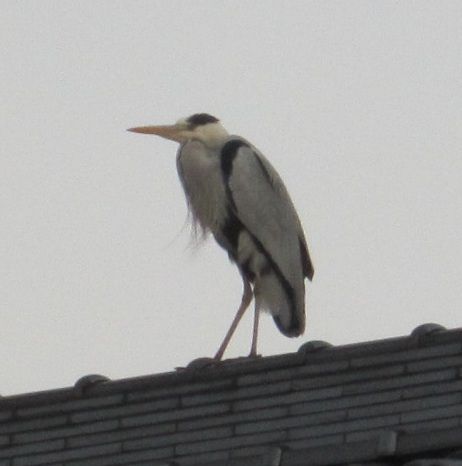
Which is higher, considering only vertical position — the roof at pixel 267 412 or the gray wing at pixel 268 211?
the gray wing at pixel 268 211

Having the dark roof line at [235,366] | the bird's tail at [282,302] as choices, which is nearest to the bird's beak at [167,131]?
the bird's tail at [282,302]

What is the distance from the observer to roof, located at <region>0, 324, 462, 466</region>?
8445mm

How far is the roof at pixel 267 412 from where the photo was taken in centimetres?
845

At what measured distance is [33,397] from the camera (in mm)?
9734

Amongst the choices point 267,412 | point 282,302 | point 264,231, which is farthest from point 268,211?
point 267,412

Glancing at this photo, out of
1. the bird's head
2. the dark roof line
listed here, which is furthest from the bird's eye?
the dark roof line

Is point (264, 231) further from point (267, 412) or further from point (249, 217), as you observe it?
point (267, 412)

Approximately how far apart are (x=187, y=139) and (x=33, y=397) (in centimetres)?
410

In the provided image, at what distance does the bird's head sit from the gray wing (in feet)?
1.39

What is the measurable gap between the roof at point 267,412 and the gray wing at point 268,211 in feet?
8.53

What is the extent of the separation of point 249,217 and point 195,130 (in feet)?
3.49

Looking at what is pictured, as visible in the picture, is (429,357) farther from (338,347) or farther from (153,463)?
(153,463)

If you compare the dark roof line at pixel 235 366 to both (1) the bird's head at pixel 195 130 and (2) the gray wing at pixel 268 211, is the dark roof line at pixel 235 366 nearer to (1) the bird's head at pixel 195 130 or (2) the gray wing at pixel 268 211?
(2) the gray wing at pixel 268 211

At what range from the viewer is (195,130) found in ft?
44.3
